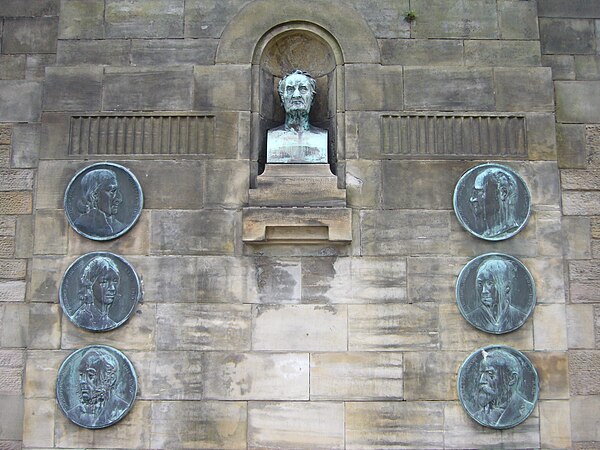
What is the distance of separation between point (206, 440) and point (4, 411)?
2.52 m

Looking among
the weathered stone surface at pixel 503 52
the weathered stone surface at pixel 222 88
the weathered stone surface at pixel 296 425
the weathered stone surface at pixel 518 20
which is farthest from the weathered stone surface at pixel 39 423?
the weathered stone surface at pixel 518 20

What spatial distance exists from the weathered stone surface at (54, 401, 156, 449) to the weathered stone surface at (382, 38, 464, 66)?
5004 millimetres

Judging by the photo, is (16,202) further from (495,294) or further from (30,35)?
(495,294)

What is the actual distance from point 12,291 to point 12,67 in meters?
2.86

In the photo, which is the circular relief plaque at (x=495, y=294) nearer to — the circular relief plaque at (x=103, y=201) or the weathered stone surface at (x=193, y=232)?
the weathered stone surface at (x=193, y=232)

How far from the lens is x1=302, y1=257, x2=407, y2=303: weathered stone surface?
27.8ft

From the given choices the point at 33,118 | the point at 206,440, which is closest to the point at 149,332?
the point at 206,440

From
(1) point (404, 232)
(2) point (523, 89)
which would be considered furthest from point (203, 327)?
(2) point (523, 89)

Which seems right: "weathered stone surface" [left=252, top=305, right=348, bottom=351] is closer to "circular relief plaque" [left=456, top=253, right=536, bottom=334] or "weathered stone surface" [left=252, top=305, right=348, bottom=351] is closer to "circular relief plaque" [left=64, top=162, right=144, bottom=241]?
"circular relief plaque" [left=456, top=253, right=536, bottom=334]

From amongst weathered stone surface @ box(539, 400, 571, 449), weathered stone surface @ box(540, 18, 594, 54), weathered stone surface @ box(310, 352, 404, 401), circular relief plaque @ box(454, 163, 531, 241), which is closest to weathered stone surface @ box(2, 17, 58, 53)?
weathered stone surface @ box(310, 352, 404, 401)

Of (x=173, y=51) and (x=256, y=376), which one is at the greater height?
(x=173, y=51)

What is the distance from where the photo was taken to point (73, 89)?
892 centimetres

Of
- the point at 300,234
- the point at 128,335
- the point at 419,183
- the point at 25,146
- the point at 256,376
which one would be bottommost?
the point at 256,376

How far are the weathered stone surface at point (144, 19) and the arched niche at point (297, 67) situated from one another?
3.58 ft
